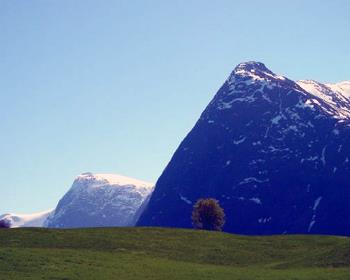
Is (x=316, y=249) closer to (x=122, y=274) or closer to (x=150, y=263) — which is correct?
(x=150, y=263)

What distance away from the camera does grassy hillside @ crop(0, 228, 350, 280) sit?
64000mm

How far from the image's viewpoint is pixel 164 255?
7962cm

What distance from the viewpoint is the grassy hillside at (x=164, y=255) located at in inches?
2520

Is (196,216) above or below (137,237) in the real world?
below

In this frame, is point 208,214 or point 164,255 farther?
point 208,214

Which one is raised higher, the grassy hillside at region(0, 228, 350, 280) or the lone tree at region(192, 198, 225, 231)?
the grassy hillside at region(0, 228, 350, 280)

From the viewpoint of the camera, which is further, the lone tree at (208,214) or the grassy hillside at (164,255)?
the lone tree at (208,214)

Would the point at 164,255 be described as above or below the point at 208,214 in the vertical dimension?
above

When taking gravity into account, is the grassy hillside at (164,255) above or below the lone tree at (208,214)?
above

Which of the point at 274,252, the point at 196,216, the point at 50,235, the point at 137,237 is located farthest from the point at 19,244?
the point at 196,216

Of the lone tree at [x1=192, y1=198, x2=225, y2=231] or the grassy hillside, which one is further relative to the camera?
the lone tree at [x1=192, y1=198, x2=225, y2=231]

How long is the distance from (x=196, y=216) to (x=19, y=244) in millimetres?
86392

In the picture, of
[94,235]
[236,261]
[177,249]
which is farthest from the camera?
[94,235]

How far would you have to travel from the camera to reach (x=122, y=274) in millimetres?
63688
